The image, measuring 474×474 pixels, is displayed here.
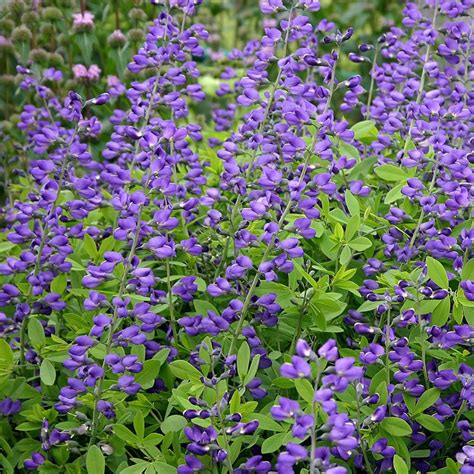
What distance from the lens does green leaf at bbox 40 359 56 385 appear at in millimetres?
2102

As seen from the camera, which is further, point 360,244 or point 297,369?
point 360,244

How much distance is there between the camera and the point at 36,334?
7.27ft

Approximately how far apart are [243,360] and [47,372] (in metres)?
0.53

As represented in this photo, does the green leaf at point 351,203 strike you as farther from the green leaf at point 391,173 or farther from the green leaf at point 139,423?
the green leaf at point 139,423

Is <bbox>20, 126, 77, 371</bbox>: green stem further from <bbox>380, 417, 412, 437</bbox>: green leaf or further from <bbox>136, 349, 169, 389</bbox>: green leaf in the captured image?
<bbox>380, 417, 412, 437</bbox>: green leaf

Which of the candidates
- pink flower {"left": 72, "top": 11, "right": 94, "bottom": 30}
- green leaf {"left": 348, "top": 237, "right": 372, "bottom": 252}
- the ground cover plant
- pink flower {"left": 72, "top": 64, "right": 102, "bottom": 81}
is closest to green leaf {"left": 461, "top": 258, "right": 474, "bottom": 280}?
the ground cover plant

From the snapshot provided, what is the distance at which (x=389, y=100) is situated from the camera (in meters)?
2.76

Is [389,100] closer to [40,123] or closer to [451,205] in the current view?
[451,205]

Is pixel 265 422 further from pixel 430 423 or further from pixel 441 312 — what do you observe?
pixel 441 312

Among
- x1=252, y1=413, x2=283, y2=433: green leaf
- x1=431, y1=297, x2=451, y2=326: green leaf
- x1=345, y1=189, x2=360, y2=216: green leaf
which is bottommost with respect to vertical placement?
x1=252, y1=413, x2=283, y2=433: green leaf

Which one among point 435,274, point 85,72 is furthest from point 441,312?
point 85,72

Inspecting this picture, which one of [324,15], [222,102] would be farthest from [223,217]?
[324,15]

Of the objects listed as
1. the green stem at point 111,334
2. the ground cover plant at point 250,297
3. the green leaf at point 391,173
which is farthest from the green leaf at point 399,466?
the green leaf at point 391,173

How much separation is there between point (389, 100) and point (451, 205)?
2.22ft
